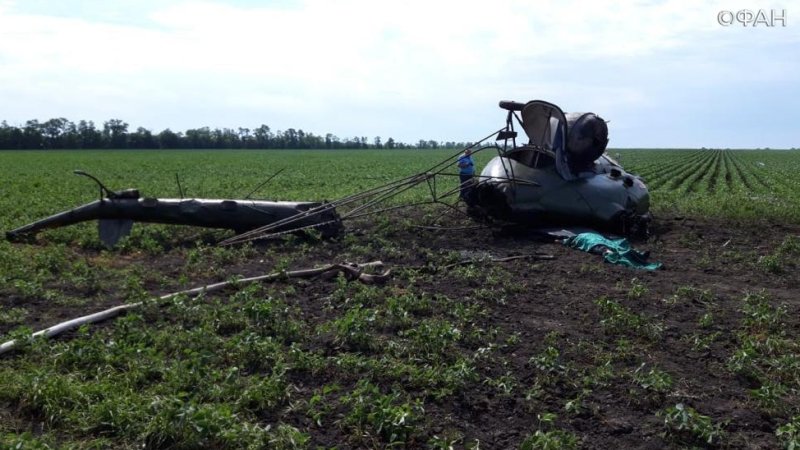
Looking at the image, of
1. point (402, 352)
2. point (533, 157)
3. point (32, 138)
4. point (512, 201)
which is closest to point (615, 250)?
point (512, 201)

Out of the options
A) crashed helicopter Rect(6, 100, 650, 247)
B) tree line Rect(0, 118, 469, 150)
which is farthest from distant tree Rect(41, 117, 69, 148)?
crashed helicopter Rect(6, 100, 650, 247)

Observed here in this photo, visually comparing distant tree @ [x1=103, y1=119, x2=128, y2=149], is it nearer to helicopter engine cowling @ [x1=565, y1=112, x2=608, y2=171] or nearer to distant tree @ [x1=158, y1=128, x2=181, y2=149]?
distant tree @ [x1=158, y1=128, x2=181, y2=149]

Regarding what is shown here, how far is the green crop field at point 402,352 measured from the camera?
15.2ft

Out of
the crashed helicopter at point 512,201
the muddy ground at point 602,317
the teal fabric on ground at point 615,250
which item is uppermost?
the crashed helicopter at point 512,201

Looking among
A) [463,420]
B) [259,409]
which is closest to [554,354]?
[463,420]

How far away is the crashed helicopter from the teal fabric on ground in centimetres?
111

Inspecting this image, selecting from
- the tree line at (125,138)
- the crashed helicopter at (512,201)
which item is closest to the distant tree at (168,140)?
the tree line at (125,138)

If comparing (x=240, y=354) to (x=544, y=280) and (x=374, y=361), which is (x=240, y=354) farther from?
(x=544, y=280)

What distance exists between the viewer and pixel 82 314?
7043mm

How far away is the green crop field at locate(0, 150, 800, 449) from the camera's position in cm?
462

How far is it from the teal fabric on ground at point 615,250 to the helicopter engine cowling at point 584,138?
1741 mm

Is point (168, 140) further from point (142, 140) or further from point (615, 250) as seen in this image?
point (615, 250)

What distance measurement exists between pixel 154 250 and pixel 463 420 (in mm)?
6965

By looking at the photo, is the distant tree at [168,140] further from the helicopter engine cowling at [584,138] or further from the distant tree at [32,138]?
the helicopter engine cowling at [584,138]
